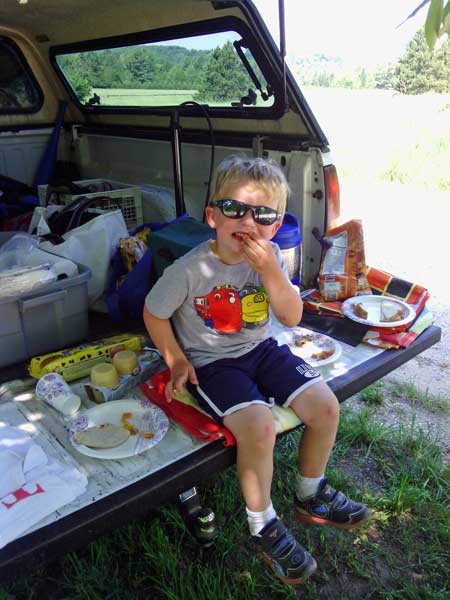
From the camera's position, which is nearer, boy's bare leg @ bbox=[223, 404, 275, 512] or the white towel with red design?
the white towel with red design

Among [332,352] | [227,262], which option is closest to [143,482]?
[227,262]

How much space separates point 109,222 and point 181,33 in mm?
1171

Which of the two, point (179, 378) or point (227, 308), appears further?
point (227, 308)

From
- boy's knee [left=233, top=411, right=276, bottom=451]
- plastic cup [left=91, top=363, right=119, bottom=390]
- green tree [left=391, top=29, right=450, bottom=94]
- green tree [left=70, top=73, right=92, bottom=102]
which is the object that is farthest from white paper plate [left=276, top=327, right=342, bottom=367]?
green tree [left=391, top=29, right=450, bottom=94]

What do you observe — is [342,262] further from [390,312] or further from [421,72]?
[421,72]

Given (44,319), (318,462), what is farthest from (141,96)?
(318,462)

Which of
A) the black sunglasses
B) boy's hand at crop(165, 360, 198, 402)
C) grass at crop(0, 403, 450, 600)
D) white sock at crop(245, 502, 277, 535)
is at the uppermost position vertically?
the black sunglasses

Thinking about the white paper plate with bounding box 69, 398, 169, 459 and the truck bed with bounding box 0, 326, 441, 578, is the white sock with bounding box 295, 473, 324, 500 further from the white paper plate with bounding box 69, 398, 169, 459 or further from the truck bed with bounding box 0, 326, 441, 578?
the white paper plate with bounding box 69, 398, 169, 459

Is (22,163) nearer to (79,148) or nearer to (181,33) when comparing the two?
(79,148)

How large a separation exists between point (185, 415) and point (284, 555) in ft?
1.78

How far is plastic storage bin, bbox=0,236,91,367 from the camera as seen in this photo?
7.13 feet

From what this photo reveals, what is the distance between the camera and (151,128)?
382 cm

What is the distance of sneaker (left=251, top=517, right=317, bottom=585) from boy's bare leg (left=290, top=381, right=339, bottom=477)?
27 cm

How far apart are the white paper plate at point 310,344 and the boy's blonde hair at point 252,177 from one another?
2.21 ft
